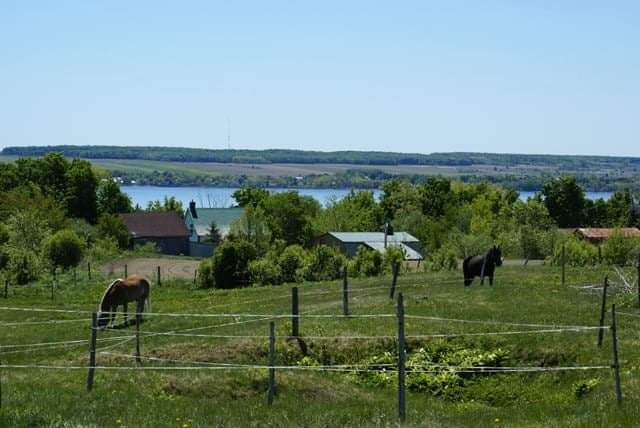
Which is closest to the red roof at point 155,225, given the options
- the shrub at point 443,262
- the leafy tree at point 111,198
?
the leafy tree at point 111,198

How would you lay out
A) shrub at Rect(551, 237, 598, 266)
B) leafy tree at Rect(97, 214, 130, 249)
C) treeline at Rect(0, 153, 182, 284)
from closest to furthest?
1. shrub at Rect(551, 237, 598, 266)
2. treeline at Rect(0, 153, 182, 284)
3. leafy tree at Rect(97, 214, 130, 249)

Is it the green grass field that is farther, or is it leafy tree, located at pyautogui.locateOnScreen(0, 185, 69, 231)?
leafy tree, located at pyautogui.locateOnScreen(0, 185, 69, 231)

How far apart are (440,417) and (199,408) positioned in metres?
4.80

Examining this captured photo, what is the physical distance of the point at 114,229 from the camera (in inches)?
4237

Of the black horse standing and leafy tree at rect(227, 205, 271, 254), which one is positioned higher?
the black horse standing

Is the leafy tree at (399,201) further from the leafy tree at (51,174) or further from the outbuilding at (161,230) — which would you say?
the leafy tree at (51,174)

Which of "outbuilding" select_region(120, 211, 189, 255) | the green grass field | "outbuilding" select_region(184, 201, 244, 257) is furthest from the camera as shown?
"outbuilding" select_region(184, 201, 244, 257)

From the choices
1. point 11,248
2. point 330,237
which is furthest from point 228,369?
point 330,237

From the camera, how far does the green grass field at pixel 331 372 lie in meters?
19.4

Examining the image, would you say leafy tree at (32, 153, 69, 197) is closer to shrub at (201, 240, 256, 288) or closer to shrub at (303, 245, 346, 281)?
shrub at (201, 240, 256, 288)

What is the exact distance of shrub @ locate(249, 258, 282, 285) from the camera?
62.1 m

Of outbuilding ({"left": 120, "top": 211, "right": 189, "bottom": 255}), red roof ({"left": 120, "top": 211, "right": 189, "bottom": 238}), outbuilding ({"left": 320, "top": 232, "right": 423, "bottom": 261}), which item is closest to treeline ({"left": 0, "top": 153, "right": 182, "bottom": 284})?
red roof ({"left": 120, "top": 211, "right": 189, "bottom": 238})

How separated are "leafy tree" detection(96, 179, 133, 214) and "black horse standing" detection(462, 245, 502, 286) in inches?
3697

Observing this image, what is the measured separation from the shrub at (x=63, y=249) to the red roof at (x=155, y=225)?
38.8 metres
